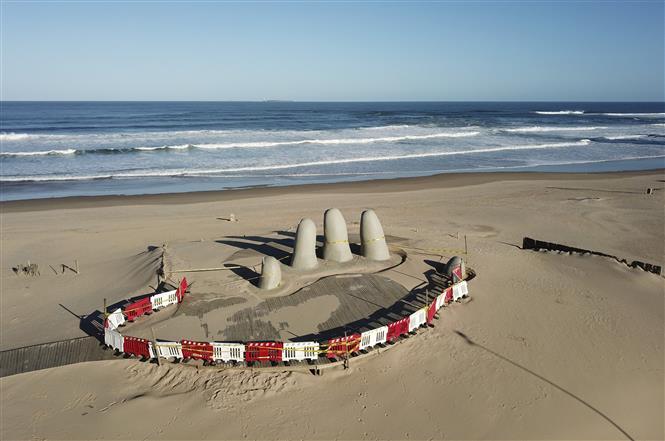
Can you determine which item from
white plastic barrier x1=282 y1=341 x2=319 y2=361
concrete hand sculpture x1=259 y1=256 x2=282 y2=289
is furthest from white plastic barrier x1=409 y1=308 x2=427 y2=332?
concrete hand sculpture x1=259 y1=256 x2=282 y2=289

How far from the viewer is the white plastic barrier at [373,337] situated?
1179 centimetres

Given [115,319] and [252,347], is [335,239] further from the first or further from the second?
[115,319]

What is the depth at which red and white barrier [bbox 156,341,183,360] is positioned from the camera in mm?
11445

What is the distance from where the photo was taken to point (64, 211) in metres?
27.1

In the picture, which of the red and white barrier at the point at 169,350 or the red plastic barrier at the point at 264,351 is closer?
the red plastic barrier at the point at 264,351

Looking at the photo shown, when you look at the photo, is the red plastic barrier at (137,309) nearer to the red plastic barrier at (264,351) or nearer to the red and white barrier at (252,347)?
the red and white barrier at (252,347)

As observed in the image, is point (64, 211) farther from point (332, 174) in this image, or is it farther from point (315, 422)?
point (315, 422)

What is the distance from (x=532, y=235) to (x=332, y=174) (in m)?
20.3

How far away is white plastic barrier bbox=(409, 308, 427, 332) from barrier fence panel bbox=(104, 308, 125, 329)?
28.2ft

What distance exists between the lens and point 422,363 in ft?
38.6

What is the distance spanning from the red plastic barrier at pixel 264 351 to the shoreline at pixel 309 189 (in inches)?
783

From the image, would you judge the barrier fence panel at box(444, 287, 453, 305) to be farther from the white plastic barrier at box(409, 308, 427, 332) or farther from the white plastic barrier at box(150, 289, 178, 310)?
the white plastic barrier at box(150, 289, 178, 310)

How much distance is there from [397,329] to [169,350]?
6115 millimetres

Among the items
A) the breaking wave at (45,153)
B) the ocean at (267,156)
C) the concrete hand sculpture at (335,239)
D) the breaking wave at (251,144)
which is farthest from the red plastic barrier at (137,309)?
the breaking wave at (45,153)
